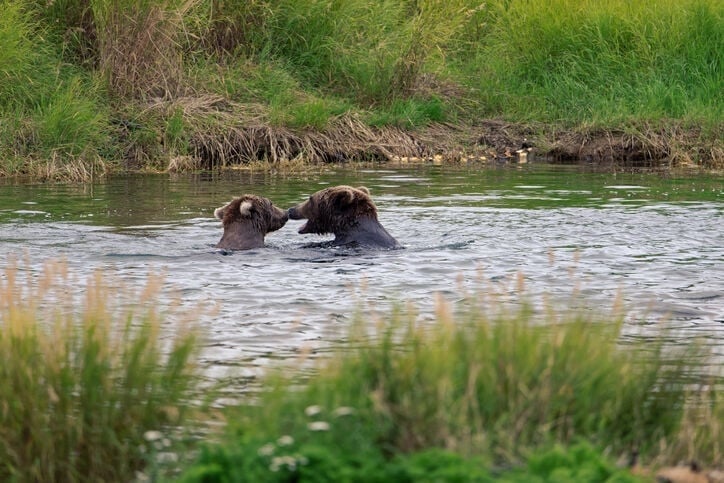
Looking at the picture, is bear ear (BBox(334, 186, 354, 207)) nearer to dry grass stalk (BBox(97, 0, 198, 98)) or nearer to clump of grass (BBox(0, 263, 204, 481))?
clump of grass (BBox(0, 263, 204, 481))

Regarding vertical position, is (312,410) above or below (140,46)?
below

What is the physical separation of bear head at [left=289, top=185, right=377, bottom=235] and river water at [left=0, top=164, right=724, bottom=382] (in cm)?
33

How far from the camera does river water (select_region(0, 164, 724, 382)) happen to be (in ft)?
25.9

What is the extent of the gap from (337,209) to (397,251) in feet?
2.66

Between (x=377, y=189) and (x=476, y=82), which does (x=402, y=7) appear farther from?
(x=377, y=189)

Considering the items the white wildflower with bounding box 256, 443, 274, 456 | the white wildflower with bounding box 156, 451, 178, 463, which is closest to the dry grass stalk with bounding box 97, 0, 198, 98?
the white wildflower with bounding box 156, 451, 178, 463

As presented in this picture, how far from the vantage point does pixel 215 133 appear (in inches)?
725

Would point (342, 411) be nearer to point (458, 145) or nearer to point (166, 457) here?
point (166, 457)

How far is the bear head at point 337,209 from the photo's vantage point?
1120 cm

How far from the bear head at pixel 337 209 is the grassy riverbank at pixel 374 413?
19.8ft

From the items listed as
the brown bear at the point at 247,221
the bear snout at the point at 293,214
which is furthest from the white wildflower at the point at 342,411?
the bear snout at the point at 293,214

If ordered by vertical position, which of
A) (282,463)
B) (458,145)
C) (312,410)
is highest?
(458,145)

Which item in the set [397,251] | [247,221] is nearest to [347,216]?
[397,251]

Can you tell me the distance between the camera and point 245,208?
427 inches
